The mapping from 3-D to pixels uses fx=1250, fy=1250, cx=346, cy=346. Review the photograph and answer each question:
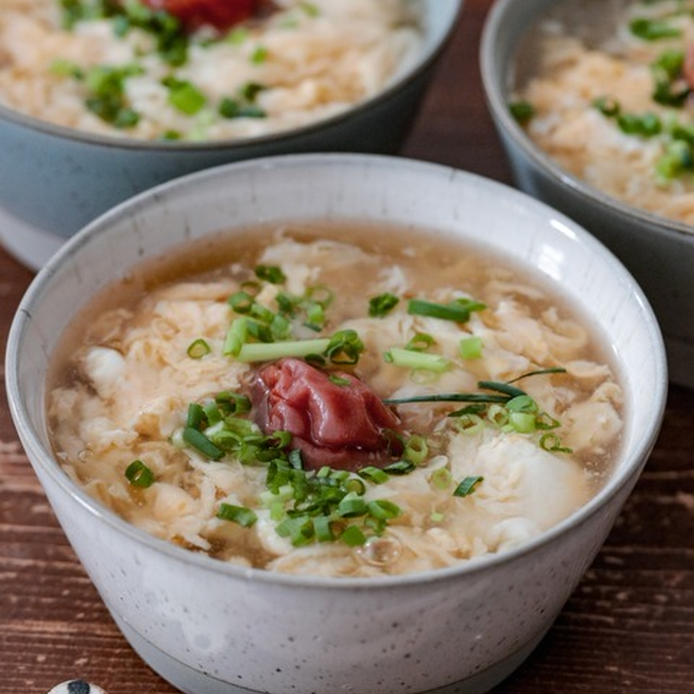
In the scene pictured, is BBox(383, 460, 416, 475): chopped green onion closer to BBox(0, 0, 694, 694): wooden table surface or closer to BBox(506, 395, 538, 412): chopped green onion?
BBox(506, 395, 538, 412): chopped green onion

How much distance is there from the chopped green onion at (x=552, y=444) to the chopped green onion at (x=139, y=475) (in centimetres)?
59

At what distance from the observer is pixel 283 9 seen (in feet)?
9.81

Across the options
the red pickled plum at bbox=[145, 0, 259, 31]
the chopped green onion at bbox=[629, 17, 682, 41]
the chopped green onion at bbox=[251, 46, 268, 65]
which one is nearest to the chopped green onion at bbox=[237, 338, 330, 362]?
the chopped green onion at bbox=[251, 46, 268, 65]

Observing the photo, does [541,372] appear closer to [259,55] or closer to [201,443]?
[201,443]

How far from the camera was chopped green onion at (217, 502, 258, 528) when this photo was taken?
1760 millimetres

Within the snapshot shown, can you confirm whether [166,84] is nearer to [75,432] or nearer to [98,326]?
[98,326]

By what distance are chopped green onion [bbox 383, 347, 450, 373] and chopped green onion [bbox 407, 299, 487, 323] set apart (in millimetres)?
108

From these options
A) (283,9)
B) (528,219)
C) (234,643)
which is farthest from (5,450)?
(283,9)

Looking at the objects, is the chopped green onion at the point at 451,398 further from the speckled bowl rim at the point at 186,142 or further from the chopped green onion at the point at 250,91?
the chopped green onion at the point at 250,91

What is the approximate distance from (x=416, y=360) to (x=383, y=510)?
351mm

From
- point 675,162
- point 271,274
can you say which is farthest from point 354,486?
point 675,162

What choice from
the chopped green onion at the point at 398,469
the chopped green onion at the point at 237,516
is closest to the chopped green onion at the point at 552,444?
the chopped green onion at the point at 398,469

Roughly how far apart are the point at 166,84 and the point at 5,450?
852mm

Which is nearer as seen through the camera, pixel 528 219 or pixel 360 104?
pixel 528 219
